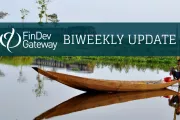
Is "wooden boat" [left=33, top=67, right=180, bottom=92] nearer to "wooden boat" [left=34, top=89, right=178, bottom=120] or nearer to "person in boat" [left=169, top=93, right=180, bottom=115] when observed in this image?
"wooden boat" [left=34, top=89, right=178, bottom=120]

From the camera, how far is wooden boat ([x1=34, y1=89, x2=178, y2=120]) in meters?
9.52

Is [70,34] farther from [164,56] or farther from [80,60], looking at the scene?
[164,56]

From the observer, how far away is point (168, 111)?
1016cm

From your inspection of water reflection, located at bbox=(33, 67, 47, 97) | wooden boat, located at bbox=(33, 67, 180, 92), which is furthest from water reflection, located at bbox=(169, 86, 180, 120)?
water reflection, located at bbox=(33, 67, 47, 97)

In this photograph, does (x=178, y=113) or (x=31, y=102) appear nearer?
(x=178, y=113)

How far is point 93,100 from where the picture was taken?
35.8ft

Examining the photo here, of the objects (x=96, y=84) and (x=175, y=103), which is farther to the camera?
(x=96, y=84)

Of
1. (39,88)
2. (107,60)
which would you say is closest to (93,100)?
(39,88)

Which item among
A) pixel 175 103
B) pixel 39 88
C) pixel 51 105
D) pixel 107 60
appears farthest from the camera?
pixel 107 60

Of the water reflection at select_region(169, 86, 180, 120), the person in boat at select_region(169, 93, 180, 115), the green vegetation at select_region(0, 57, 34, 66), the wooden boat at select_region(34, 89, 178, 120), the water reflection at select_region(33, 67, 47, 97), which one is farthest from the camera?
the green vegetation at select_region(0, 57, 34, 66)

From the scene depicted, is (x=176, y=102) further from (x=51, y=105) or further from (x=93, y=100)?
(x=51, y=105)

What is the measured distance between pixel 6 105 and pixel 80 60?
1628cm

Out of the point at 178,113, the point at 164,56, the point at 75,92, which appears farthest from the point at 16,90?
the point at 164,56

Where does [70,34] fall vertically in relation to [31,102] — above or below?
above
